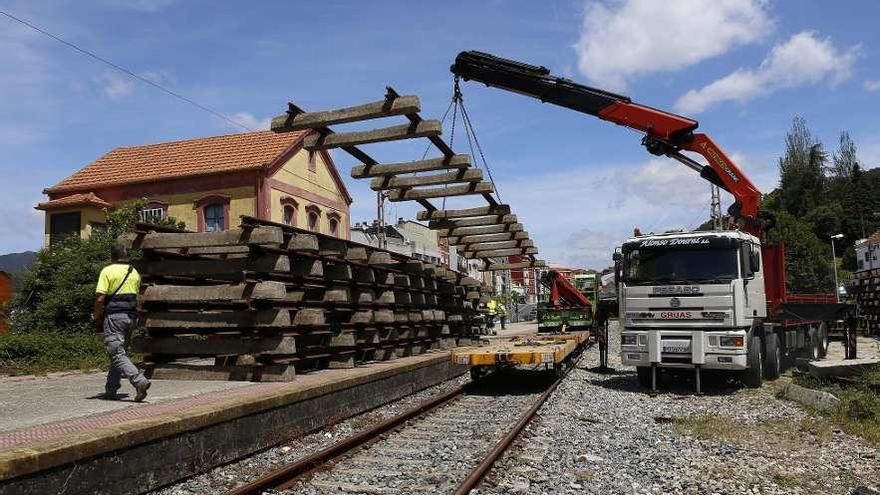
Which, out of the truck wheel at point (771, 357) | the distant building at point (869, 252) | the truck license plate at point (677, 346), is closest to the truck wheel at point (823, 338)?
the truck wheel at point (771, 357)

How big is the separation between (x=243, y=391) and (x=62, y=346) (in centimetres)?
782

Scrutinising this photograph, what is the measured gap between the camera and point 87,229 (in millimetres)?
26719

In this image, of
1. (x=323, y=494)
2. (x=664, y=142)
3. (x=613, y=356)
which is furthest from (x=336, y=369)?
(x=613, y=356)

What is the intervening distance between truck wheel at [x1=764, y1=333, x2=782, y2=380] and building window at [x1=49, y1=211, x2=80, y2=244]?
77.9 feet

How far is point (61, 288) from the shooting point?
18172 millimetres

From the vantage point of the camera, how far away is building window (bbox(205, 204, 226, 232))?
27109 mm

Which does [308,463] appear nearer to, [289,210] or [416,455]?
[416,455]

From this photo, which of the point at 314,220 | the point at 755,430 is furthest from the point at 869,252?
the point at 755,430

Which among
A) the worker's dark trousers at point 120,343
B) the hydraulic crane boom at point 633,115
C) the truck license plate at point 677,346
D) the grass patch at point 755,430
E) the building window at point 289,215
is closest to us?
the worker's dark trousers at point 120,343

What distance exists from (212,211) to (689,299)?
19.9 meters

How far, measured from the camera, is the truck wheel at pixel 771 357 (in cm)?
1411

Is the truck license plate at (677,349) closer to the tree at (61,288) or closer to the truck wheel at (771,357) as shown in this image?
the truck wheel at (771,357)

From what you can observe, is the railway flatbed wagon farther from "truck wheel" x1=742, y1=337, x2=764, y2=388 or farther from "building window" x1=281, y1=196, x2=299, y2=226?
"building window" x1=281, y1=196, x2=299, y2=226

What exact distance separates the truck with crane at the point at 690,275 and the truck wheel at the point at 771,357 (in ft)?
0.07
